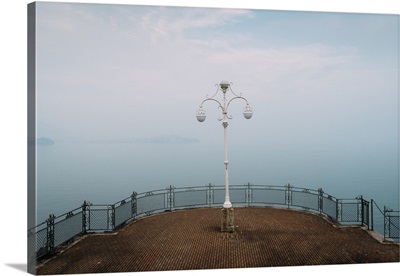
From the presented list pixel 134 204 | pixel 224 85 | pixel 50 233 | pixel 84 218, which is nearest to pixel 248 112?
pixel 224 85

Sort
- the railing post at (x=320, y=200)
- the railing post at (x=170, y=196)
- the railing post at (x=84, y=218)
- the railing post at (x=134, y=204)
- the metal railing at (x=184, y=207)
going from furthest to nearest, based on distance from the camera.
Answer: the railing post at (x=170, y=196), the railing post at (x=320, y=200), the railing post at (x=134, y=204), the railing post at (x=84, y=218), the metal railing at (x=184, y=207)

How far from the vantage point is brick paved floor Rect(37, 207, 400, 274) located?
30.2ft

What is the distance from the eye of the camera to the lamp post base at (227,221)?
11.5m

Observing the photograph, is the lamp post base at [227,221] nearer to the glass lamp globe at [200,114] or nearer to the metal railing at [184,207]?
the glass lamp globe at [200,114]

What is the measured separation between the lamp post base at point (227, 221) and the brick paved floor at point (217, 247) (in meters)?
0.22

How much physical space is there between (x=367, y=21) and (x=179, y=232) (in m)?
8.28

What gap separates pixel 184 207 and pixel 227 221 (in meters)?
3.90

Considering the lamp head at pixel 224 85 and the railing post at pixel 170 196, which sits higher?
the lamp head at pixel 224 85

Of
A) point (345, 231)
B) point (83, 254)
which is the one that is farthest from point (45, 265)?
point (345, 231)

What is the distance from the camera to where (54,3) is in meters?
9.20

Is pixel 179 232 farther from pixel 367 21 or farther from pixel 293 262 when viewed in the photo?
pixel 367 21

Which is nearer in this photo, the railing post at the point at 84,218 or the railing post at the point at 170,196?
the railing post at the point at 84,218

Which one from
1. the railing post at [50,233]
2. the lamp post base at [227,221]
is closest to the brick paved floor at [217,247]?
the lamp post base at [227,221]

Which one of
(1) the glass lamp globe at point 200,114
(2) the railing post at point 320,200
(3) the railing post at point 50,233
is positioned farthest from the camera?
(2) the railing post at point 320,200
